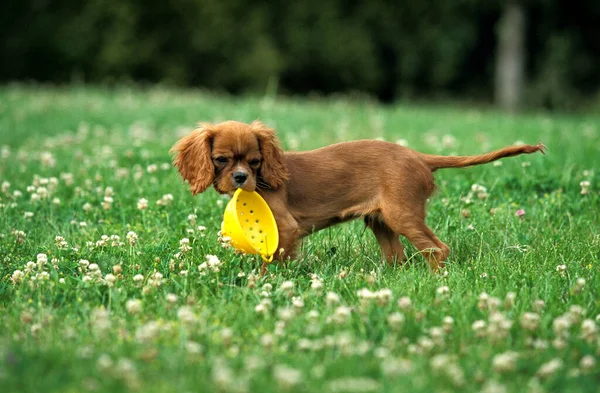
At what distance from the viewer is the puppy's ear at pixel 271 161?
4746mm

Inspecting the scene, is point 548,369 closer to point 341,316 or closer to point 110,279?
point 341,316

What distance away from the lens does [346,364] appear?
3004 millimetres

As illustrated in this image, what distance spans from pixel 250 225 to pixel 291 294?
2.91ft

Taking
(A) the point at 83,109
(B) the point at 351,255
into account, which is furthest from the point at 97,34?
(B) the point at 351,255

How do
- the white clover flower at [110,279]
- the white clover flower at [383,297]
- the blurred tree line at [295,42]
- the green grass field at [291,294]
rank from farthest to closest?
the blurred tree line at [295,42], the white clover flower at [110,279], the white clover flower at [383,297], the green grass field at [291,294]

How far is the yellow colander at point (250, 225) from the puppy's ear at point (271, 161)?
0.43ft

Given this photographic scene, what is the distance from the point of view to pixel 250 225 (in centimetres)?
488

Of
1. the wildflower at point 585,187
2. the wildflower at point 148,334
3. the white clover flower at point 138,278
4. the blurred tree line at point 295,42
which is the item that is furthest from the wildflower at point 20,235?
the blurred tree line at point 295,42

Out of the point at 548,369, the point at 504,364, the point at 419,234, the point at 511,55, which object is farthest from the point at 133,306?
the point at 511,55

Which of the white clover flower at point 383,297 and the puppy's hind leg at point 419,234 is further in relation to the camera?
the puppy's hind leg at point 419,234

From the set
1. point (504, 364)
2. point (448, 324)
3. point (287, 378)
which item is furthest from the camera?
point (448, 324)

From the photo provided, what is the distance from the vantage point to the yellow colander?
4.69 m

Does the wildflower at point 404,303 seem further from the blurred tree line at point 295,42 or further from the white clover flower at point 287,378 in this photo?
the blurred tree line at point 295,42

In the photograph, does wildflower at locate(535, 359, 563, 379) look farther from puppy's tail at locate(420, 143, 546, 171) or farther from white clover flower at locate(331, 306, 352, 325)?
puppy's tail at locate(420, 143, 546, 171)
